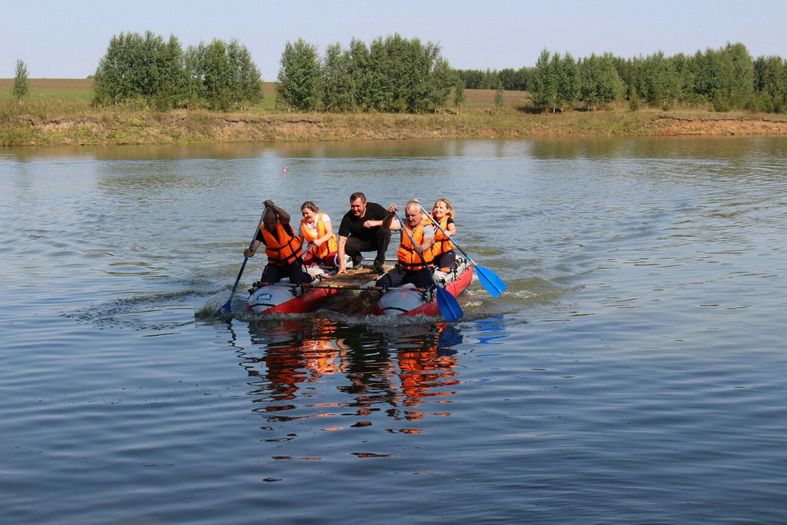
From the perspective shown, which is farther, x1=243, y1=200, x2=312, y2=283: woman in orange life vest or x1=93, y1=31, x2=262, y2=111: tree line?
x1=93, y1=31, x2=262, y2=111: tree line

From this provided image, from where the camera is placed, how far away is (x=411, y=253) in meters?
14.9

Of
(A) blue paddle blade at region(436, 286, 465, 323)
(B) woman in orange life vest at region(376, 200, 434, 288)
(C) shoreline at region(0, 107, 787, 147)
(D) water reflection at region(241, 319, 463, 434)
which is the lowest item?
(D) water reflection at region(241, 319, 463, 434)

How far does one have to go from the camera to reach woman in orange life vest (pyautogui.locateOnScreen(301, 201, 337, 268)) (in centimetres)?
1564

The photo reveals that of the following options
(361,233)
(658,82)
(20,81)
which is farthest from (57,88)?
(361,233)

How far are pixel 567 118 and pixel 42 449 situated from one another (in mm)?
77013

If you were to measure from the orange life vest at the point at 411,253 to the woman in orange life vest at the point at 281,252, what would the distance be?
5.00 feet

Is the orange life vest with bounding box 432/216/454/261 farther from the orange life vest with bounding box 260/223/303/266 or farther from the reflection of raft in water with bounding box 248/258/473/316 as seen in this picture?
the orange life vest with bounding box 260/223/303/266

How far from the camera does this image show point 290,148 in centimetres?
6297

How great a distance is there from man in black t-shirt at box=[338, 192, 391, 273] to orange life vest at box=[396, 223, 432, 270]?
36.2 inches

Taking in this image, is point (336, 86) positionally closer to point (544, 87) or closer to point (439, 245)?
point (544, 87)

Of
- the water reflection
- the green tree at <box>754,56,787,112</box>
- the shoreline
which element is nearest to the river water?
the water reflection

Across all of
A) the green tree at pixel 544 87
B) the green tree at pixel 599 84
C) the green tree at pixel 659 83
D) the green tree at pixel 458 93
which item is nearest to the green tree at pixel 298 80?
the green tree at pixel 458 93

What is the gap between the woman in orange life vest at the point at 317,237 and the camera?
15641 mm

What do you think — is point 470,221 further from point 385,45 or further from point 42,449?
point 385,45
